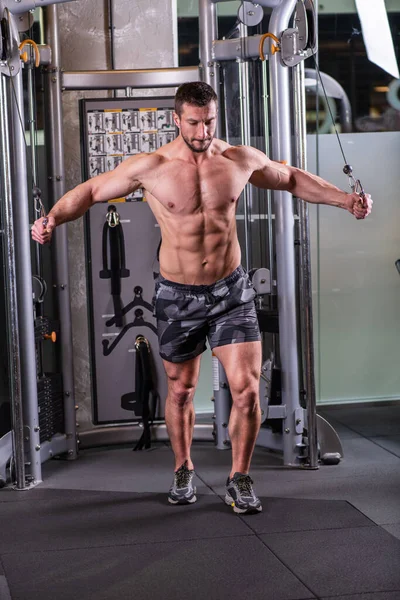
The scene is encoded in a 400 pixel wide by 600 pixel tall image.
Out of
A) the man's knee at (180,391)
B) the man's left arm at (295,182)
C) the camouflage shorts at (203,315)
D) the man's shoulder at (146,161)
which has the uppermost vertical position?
the man's shoulder at (146,161)

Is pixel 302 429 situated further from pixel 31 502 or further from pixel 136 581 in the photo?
pixel 136 581

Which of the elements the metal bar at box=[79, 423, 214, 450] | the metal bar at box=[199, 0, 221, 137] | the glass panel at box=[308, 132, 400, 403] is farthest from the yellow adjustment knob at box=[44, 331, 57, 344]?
the glass panel at box=[308, 132, 400, 403]

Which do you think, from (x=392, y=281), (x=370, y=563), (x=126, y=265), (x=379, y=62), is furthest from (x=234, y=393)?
(x=379, y=62)

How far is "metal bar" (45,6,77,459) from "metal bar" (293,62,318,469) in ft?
4.05

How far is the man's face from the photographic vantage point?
132 inches

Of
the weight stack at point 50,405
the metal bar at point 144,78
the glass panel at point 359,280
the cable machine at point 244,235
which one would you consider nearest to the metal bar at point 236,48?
the cable machine at point 244,235

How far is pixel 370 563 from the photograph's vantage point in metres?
2.82

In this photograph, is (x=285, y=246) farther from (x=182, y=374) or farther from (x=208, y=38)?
(x=208, y=38)

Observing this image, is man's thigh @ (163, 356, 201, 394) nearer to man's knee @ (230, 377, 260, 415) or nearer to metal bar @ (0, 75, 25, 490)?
man's knee @ (230, 377, 260, 415)

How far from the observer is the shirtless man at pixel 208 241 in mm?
3488

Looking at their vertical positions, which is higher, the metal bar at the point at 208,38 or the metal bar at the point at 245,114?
the metal bar at the point at 208,38

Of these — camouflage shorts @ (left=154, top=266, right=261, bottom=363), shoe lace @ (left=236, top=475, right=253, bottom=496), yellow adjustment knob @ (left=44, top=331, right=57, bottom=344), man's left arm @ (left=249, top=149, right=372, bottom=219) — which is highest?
man's left arm @ (left=249, top=149, right=372, bottom=219)

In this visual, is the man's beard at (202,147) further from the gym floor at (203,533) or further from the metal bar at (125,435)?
the metal bar at (125,435)

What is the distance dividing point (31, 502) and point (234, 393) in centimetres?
102
